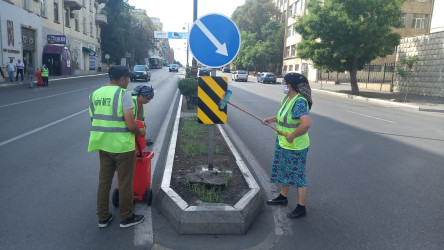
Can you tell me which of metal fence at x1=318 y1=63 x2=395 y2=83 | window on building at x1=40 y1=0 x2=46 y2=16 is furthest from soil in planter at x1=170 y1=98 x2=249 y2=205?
window on building at x1=40 y1=0 x2=46 y2=16

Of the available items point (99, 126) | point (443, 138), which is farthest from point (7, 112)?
point (443, 138)

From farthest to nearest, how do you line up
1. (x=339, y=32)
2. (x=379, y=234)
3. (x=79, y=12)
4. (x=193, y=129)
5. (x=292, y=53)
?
1. (x=292, y=53)
2. (x=79, y=12)
3. (x=339, y=32)
4. (x=193, y=129)
5. (x=379, y=234)

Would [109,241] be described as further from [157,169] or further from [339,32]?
[339,32]

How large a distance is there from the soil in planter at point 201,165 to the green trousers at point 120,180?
73 cm

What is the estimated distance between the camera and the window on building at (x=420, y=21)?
3963cm

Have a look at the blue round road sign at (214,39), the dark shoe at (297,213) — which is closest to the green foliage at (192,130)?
the blue round road sign at (214,39)

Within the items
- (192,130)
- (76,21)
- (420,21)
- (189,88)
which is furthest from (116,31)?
(192,130)

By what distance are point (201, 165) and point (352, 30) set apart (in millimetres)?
20840

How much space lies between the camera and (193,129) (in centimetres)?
846

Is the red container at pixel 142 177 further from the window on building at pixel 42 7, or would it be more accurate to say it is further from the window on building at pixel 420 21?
the window on building at pixel 420 21

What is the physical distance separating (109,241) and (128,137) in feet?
3.42

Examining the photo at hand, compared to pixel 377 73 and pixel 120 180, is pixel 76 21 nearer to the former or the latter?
pixel 377 73

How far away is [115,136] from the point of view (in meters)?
3.37

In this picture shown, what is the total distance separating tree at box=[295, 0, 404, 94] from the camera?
22672 millimetres
